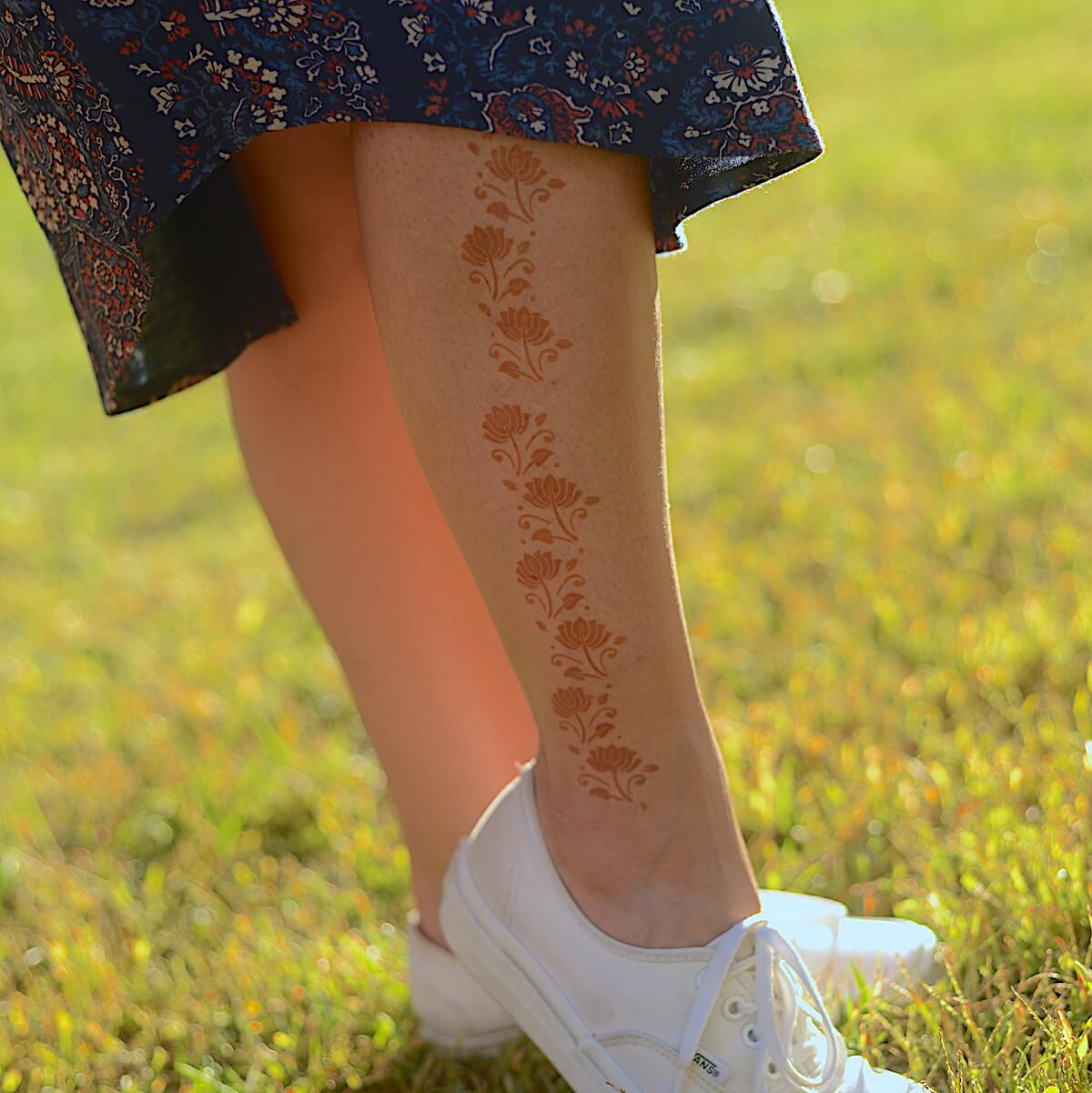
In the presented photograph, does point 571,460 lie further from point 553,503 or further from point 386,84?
point 386,84

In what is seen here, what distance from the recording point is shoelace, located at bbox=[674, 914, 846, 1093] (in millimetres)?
1021

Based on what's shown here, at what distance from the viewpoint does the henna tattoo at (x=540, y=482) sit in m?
0.89

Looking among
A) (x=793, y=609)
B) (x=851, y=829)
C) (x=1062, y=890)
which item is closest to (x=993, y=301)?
(x=793, y=609)

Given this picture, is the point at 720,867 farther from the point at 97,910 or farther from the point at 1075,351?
the point at 1075,351

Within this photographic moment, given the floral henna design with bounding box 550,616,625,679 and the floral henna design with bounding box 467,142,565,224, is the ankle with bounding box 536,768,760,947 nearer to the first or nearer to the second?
the floral henna design with bounding box 550,616,625,679

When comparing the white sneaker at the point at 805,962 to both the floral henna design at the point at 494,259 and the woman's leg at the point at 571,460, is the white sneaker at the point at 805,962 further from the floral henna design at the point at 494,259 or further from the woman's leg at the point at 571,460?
the floral henna design at the point at 494,259

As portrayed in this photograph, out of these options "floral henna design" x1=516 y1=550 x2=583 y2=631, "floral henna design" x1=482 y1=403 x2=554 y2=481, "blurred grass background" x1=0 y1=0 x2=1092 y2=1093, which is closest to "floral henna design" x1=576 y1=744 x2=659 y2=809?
"floral henna design" x1=516 y1=550 x2=583 y2=631

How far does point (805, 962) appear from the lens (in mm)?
1215

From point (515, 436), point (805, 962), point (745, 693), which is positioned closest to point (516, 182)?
point (515, 436)

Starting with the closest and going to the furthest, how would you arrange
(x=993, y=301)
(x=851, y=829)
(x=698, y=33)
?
(x=698, y=33) → (x=851, y=829) → (x=993, y=301)

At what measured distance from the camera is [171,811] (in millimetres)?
1921

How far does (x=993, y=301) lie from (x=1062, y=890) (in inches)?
93.1

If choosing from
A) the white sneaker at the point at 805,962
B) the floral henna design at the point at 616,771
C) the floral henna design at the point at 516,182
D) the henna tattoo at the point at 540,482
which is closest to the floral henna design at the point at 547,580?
the henna tattoo at the point at 540,482

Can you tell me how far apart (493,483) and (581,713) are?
185 millimetres
